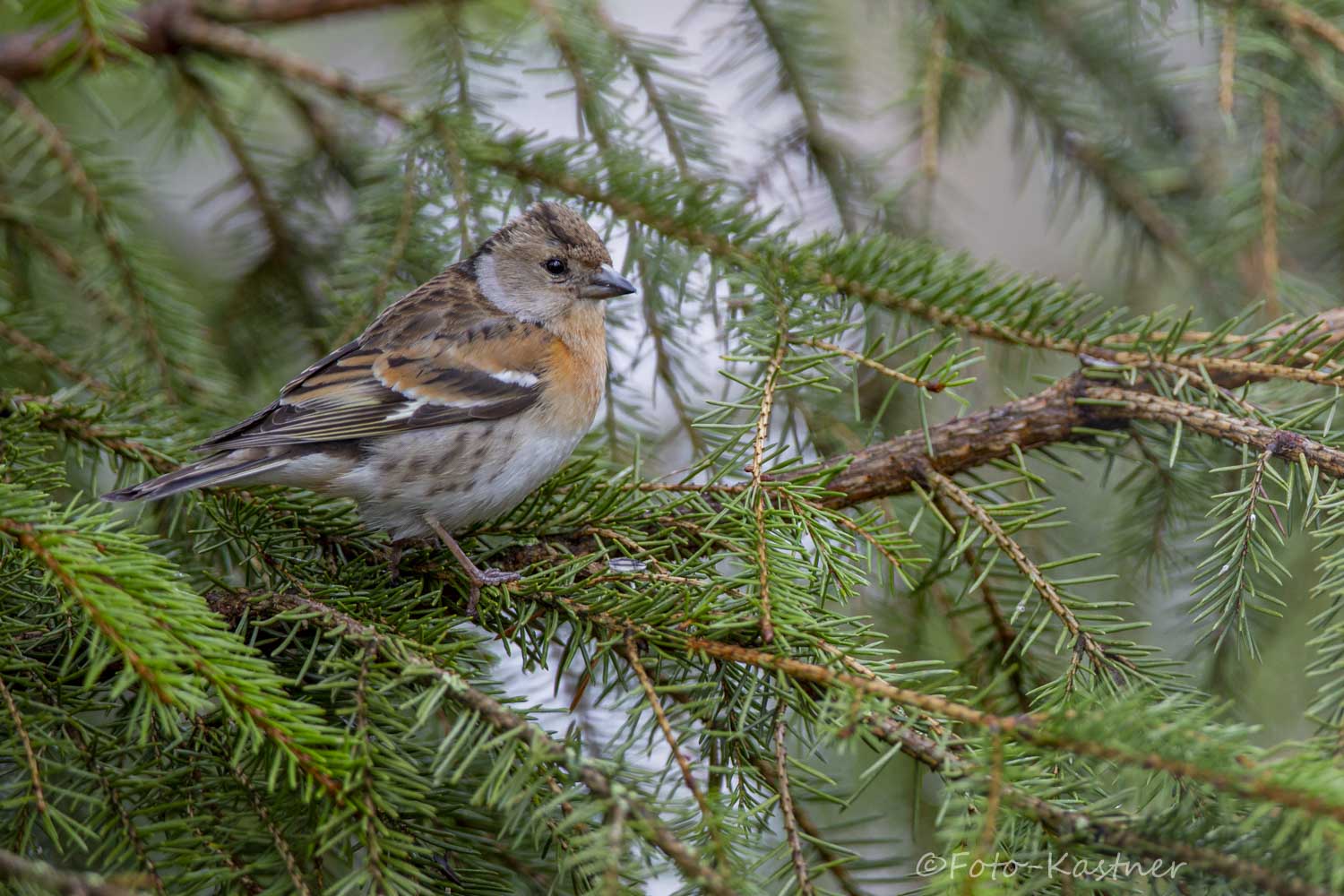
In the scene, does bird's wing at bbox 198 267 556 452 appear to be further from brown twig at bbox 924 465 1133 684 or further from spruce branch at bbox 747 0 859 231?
brown twig at bbox 924 465 1133 684

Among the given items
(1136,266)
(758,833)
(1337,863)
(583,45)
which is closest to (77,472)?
(583,45)

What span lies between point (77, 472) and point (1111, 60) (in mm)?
3472

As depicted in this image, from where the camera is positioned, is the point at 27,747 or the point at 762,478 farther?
the point at 762,478

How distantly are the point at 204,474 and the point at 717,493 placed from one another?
1070mm

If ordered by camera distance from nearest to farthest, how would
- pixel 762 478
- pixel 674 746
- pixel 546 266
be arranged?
pixel 674 746, pixel 762 478, pixel 546 266

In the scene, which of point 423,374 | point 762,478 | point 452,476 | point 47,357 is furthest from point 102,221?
point 762,478

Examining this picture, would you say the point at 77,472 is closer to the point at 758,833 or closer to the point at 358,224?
the point at 358,224

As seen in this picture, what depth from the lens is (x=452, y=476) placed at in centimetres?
271

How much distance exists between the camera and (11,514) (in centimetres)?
159

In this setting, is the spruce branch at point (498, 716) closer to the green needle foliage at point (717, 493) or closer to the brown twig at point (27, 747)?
the green needle foliage at point (717, 493)

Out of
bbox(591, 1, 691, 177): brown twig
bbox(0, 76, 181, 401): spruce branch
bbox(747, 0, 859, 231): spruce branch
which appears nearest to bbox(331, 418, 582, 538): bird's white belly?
bbox(0, 76, 181, 401): spruce branch

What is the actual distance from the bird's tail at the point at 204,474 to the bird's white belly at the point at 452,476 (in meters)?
0.28

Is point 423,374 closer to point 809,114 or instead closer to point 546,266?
point 546,266

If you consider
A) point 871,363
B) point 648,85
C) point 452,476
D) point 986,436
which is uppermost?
point 648,85
